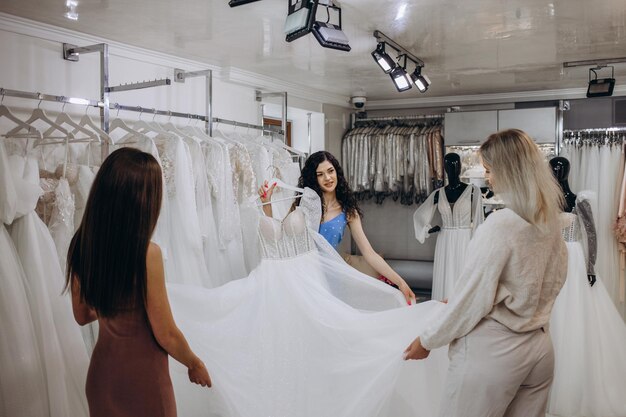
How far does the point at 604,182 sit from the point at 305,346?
409 centimetres

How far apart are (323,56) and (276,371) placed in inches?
116

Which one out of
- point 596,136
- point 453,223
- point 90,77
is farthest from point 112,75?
point 596,136

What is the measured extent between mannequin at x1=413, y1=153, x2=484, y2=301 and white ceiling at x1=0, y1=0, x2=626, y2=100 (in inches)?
41.7

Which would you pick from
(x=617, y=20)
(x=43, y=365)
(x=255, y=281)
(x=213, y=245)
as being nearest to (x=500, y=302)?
(x=255, y=281)

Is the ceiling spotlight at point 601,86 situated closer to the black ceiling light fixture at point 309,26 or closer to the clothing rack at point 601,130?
the clothing rack at point 601,130

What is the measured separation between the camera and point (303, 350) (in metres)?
2.62

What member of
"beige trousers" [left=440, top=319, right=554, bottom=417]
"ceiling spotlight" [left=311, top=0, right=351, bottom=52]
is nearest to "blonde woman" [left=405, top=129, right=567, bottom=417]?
"beige trousers" [left=440, top=319, right=554, bottom=417]

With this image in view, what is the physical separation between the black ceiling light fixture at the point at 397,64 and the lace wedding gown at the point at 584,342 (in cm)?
153

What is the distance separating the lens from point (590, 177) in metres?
5.57

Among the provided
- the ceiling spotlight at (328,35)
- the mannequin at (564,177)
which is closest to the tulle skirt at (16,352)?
the ceiling spotlight at (328,35)

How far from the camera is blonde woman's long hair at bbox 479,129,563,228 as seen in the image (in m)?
1.83

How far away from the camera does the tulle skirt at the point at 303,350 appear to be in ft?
7.90

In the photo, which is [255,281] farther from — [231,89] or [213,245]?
[231,89]

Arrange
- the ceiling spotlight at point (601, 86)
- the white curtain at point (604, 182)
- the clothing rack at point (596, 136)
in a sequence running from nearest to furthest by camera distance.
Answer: the ceiling spotlight at point (601, 86) < the white curtain at point (604, 182) < the clothing rack at point (596, 136)
